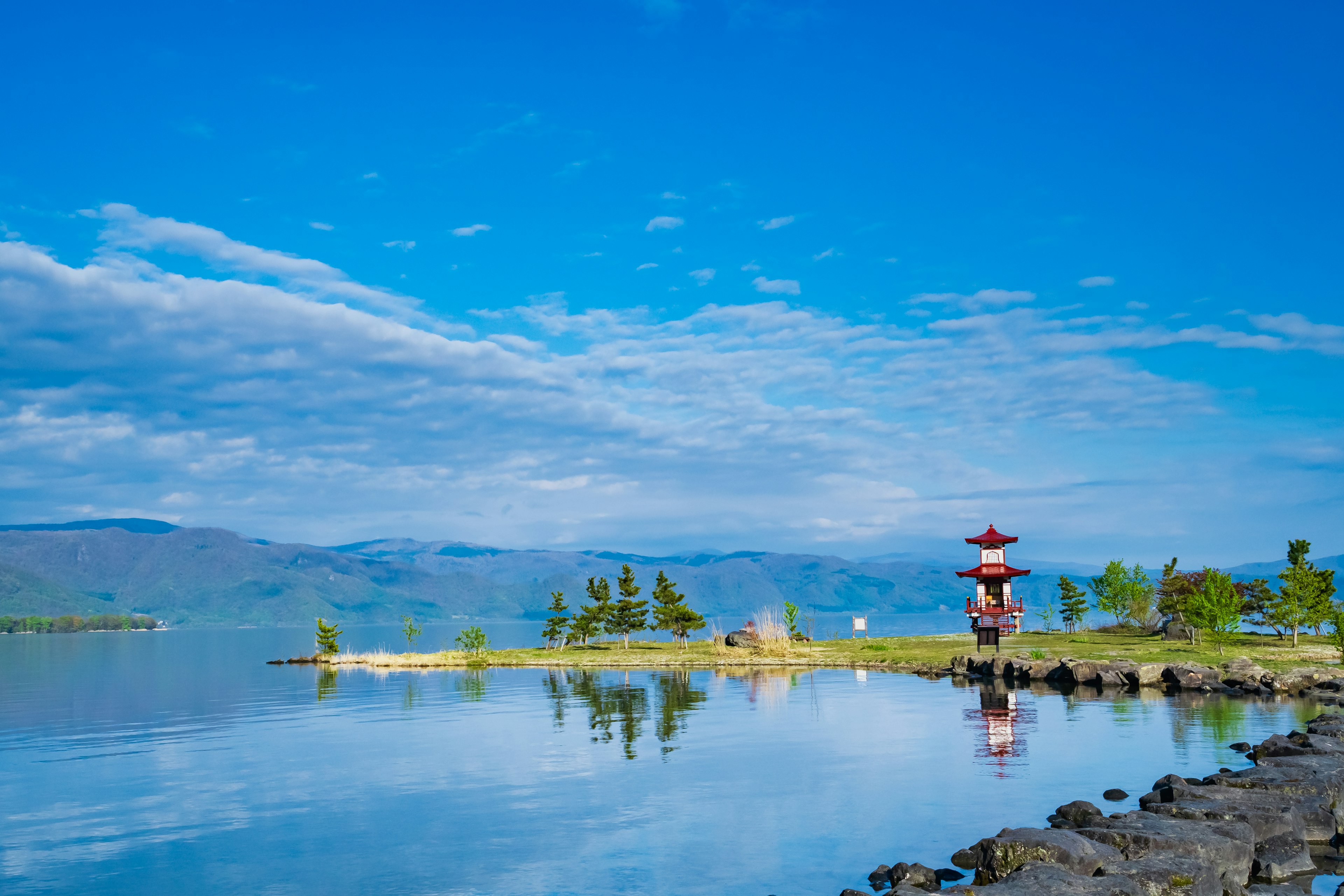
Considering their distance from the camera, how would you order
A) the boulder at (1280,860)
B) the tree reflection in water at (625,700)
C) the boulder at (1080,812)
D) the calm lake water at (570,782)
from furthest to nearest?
the tree reflection in water at (625,700), the boulder at (1080,812), the calm lake water at (570,782), the boulder at (1280,860)

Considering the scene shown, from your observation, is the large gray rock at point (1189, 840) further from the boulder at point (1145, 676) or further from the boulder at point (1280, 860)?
the boulder at point (1145, 676)

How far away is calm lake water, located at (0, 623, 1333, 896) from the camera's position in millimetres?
19531

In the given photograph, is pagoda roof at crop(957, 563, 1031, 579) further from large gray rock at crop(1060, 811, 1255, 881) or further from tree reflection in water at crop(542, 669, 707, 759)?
large gray rock at crop(1060, 811, 1255, 881)

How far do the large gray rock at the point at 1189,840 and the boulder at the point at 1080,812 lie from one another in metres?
2.06

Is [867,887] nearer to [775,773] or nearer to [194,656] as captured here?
[775,773]

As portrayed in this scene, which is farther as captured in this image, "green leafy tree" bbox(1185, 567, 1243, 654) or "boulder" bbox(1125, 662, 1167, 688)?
"green leafy tree" bbox(1185, 567, 1243, 654)

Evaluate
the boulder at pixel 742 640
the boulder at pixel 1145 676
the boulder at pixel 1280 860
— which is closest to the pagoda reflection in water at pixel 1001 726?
the boulder at pixel 1145 676

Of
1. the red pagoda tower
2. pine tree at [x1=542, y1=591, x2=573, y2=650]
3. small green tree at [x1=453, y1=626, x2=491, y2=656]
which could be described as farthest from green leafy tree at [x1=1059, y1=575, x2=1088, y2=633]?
small green tree at [x1=453, y1=626, x2=491, y2=656]

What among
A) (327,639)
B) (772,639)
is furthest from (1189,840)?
(327,639)

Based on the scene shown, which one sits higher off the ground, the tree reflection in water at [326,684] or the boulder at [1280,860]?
the boulder at [1280,860]

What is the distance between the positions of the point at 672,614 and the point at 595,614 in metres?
7.87

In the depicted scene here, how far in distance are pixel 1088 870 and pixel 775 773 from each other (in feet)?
45.6

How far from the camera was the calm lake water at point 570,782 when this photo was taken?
1953 cm

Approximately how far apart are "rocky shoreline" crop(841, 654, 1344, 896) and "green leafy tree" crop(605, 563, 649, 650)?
186ft
